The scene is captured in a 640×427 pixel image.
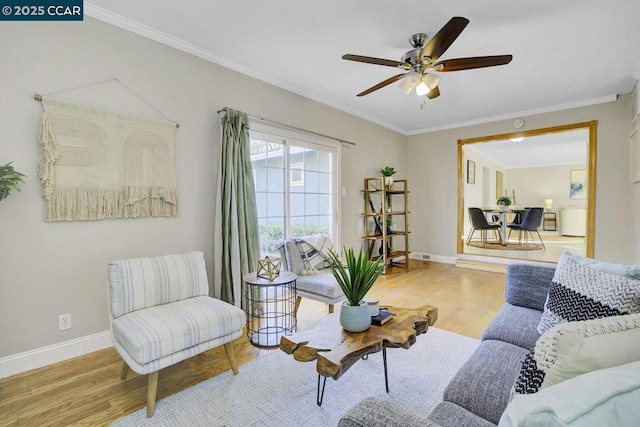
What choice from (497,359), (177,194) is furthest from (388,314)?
(177,194)

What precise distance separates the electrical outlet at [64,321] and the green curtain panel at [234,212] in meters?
1.12

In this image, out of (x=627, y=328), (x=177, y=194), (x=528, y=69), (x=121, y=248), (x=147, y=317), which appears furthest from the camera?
(x=528, y=69)

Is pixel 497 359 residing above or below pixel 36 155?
below

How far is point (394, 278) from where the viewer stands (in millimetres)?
4543

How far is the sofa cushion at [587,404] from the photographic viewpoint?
0.50m

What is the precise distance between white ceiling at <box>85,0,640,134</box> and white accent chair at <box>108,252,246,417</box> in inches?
74.5

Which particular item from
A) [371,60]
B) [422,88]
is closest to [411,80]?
[422,88]

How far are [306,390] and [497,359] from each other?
1.09 meters

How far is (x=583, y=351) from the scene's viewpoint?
0.69 metres

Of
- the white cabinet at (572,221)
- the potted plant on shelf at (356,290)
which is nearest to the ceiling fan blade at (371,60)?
the potted plant on shelf at (356,290)

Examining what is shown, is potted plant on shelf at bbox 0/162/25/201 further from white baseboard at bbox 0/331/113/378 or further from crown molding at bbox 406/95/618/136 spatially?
crown molding at bbox 406/95/618/136

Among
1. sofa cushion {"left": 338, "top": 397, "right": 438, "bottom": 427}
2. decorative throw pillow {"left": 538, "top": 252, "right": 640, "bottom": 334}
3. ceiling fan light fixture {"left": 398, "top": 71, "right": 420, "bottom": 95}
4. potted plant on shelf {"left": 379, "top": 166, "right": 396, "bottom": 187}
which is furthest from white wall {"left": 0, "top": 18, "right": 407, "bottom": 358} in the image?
decorative throw pillow {"left": 538, "top": 252, "right": 640, "bottom": 334}

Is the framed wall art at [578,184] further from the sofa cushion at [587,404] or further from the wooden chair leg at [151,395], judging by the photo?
the wooden chair leg at [151,395]

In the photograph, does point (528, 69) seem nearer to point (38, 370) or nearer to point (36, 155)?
point (36, 155)
